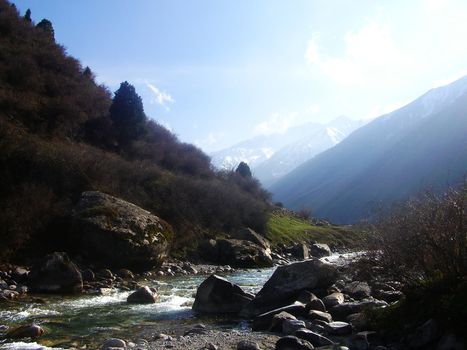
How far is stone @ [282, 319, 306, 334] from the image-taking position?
52.3ft

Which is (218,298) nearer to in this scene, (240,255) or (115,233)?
(115,233)

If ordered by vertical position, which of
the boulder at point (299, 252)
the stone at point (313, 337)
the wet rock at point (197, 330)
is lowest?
the boulder at point (299, 252)

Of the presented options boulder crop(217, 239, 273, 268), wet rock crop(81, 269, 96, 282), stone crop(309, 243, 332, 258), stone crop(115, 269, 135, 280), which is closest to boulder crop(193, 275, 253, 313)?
wet rock crop(81, 269, 96, 282)

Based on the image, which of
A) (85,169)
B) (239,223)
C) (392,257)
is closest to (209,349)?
(392,257)

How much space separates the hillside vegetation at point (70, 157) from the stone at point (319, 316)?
818 inches

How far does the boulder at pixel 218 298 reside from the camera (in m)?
20.9

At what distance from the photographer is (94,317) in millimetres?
18922

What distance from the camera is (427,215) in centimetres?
1414

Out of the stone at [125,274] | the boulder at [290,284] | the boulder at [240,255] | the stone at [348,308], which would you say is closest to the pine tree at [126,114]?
the boulder at [240,255]

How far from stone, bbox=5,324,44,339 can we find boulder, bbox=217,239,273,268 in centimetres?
3073

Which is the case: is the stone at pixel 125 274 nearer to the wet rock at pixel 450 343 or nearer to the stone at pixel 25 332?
the stone at pixel 25 332

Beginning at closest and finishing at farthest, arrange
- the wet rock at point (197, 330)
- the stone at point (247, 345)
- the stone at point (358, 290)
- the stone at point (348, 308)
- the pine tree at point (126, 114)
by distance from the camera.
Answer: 1. the stone at point (247, 345)
2. the wet rock at point (197, 330)
3. the stone at point (348, 308)
4. the stone at point (358, 290)
5. the pine tree at point (126, 114)

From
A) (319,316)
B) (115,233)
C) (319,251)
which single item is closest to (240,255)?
(115,233)

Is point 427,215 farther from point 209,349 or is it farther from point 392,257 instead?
point 209,349
